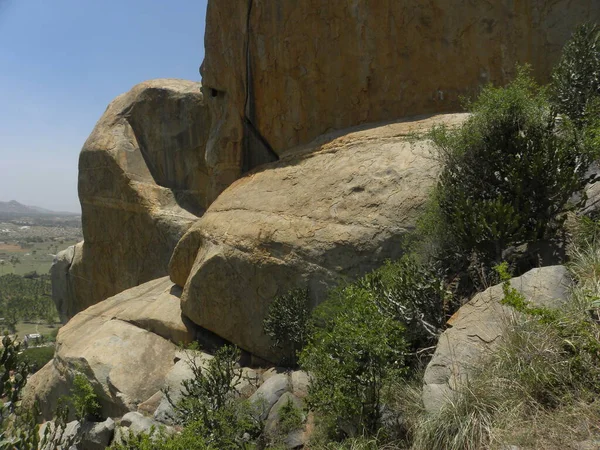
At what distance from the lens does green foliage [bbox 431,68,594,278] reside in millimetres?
6930

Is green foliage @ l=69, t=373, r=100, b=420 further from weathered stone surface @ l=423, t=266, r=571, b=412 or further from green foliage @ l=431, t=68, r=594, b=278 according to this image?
green foliage @ l=431, t=68, r=594, b=278

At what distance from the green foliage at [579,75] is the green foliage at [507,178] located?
1200 mm

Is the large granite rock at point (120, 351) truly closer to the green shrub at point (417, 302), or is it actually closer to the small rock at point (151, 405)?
the small rock at point (151, 405)

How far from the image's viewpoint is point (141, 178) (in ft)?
65.6

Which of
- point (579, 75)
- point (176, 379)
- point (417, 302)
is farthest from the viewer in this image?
point (176, 379)

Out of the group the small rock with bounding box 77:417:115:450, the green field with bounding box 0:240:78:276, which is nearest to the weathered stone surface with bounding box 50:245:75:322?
the small rock with bounding box 77:417:115:450

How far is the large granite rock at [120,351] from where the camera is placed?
33.3ft

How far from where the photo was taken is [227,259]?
10.4 m

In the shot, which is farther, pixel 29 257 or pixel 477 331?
pixel 29 257

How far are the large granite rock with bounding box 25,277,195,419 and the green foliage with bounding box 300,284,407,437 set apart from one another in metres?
4.93

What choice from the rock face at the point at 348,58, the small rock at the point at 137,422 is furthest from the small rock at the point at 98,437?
the rock face at the point at 348,58

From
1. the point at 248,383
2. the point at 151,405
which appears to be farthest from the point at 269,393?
the point at 151,405

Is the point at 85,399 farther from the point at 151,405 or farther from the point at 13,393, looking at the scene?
the point at 13,393

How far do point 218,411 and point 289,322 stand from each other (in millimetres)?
2237
